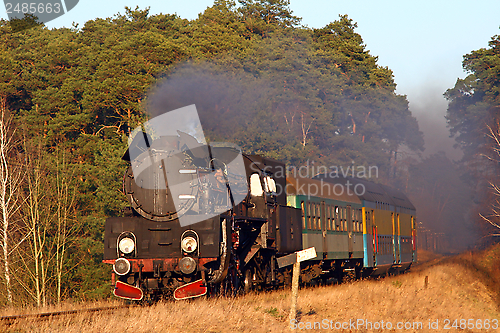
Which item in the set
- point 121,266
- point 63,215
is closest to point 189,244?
point 121,266

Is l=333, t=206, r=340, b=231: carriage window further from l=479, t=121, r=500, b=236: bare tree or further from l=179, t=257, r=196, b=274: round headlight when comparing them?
l=479, t=121, r=500, b=236: bare tree

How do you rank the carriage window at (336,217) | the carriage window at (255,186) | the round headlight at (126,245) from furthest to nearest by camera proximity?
the carriage window at (336,217) < the carriage window at (255,186) < the round headlight at (126,245)

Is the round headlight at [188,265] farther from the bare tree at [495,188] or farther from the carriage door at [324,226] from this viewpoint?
the bare tree at [495,188]

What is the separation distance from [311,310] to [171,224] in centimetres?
374

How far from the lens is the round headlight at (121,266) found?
1095 centimetres

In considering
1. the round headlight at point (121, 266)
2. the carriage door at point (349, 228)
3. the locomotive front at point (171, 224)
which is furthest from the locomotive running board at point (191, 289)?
the carriage door at point (349, 228)

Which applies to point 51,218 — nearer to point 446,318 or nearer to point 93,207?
point 93,207

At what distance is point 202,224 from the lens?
36.3 ft

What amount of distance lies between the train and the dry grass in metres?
0.67

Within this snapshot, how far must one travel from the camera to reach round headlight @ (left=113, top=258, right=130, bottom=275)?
35.9ft

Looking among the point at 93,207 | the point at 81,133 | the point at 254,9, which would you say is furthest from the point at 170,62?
the point at 254,9

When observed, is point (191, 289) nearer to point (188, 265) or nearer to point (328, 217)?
point (188, 265)

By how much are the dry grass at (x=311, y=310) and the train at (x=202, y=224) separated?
0.67 m

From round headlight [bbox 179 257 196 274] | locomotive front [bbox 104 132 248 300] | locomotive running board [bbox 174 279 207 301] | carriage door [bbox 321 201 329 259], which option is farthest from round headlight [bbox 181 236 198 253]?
carriage door [bbox 321 201 329 259]
